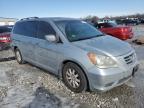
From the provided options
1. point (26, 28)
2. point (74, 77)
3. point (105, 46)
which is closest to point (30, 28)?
point (26, 28)

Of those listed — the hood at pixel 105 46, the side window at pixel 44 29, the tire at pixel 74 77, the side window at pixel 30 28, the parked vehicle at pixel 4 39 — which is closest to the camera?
the hood at pixel 105 46

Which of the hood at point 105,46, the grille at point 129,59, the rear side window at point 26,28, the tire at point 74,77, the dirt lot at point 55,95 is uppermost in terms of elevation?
the rear side window at point 26,28

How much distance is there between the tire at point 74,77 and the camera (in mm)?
4793

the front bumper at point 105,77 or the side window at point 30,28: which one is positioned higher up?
the side window at point 30,28

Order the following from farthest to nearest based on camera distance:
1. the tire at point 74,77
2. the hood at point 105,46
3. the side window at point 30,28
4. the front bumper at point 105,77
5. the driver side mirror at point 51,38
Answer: the side window at point 30,28 → the driver side mirror at point 51,38 → the tire at point 74,77 → the hood at point 105,46 → the front bumper at point 105,77

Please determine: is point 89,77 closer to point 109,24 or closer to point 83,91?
point 83,91

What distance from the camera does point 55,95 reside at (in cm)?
507

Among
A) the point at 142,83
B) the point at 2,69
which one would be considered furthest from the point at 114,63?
the point at 2,69

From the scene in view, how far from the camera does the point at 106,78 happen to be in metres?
4.41

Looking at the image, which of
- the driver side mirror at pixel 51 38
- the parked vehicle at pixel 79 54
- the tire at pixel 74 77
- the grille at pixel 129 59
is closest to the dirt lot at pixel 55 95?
the tire at pixel 74 77

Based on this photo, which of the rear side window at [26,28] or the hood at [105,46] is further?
the rear side window at [26,28]

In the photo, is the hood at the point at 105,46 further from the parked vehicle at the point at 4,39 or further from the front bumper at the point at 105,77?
the parked vehicle at the point at 4,39

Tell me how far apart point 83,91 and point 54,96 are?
70 cm

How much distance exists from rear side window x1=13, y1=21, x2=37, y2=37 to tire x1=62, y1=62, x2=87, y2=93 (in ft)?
6.43
